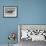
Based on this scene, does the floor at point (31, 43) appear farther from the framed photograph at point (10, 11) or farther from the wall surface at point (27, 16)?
the framed photograph at point (10, 11)

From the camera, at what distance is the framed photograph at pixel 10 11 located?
4.18 m

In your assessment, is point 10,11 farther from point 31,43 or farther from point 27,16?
point 31,43

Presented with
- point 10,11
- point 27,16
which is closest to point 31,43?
point 27,16

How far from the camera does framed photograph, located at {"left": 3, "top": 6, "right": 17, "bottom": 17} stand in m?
4.18

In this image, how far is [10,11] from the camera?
4184 mm

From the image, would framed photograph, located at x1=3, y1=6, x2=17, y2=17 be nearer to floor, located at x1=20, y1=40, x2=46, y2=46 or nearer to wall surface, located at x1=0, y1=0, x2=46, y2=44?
wall surface, located at x1=0, y1=0, x2=46, y2=44

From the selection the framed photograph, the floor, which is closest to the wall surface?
the framed photograph

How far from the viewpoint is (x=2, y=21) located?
420 cm

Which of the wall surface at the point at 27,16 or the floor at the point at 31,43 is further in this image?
the wall surface at the point at 27,16

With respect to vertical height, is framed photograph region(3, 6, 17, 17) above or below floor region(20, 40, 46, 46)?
above

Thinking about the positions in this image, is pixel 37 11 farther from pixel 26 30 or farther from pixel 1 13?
pixel 1 13

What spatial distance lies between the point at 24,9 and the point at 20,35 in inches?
32.0

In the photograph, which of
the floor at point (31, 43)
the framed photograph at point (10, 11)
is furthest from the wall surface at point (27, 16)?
the floor at point (31, 43)

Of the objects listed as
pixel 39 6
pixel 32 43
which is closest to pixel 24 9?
pixel 39 6
